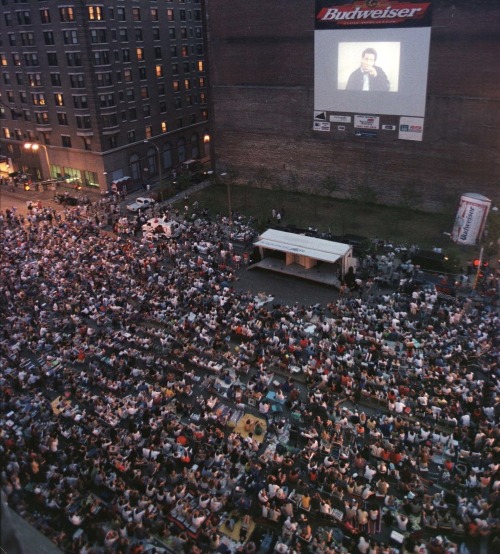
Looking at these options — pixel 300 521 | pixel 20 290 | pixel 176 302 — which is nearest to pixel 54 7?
pixel 20 290

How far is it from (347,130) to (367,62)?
257 inches

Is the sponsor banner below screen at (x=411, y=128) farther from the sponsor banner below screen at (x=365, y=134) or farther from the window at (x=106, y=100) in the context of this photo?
the window at (x=106, y=100)

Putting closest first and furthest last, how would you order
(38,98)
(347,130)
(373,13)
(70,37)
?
(373,13) → (347,130) → (70,37) → (38,98)

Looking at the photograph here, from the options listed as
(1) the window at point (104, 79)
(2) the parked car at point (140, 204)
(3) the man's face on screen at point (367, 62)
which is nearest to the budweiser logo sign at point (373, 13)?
(3) the man's face on screen at point (367, 62)

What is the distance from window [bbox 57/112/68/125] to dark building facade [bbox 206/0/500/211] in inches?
668

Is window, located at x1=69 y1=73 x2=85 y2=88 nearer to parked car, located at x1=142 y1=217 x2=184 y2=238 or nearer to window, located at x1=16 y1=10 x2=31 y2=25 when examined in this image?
window, located at x1=16 y1=10 x2=31 y2=25

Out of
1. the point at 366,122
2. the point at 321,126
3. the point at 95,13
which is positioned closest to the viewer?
the point at 366,122

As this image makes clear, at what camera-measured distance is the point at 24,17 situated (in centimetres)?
5678

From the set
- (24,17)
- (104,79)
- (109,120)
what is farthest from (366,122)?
(24,17)

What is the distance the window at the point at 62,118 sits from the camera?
58719mm

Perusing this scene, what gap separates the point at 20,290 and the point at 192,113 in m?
44.1

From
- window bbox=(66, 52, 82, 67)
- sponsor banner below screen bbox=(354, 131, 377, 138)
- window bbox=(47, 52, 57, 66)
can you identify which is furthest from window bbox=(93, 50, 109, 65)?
sponsor banner below screen bbox=(354, 131, 377, 138)

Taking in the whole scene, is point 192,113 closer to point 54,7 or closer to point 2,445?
point 54,7

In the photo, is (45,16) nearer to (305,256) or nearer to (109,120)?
(109,120)
